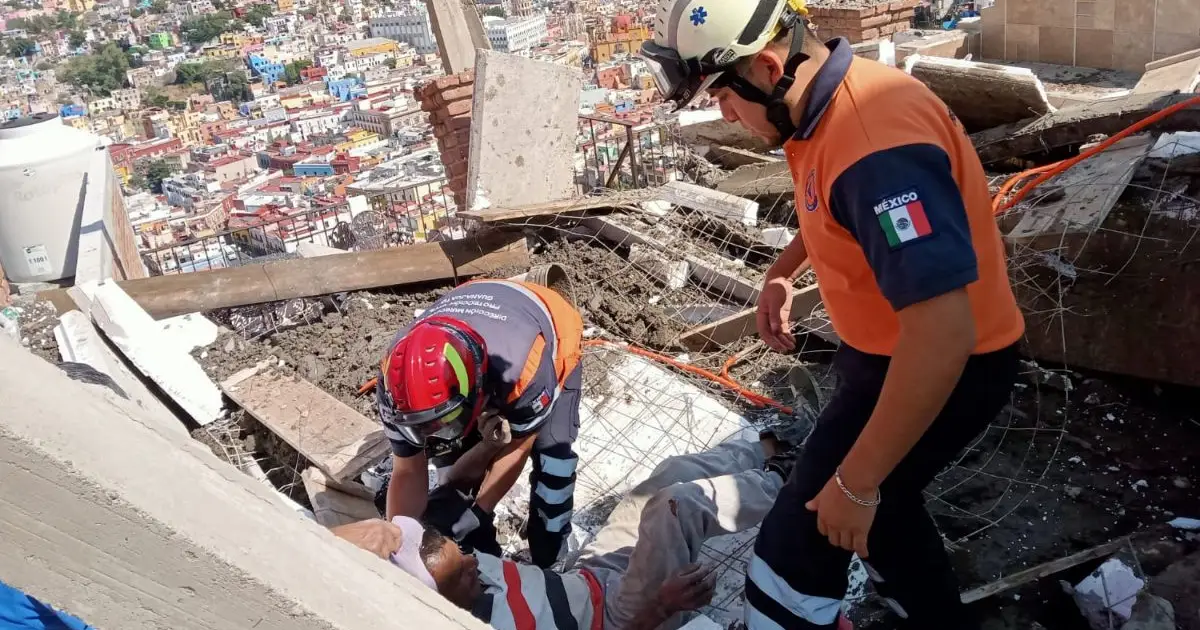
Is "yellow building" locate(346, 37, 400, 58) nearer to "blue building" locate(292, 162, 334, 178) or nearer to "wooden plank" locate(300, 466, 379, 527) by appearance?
"blue building" locate(292, 162, 334, 178)

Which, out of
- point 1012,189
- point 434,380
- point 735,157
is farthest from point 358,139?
point 434,380

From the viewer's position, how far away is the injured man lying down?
226 cm

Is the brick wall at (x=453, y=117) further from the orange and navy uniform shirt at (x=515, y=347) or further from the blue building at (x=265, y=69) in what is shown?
the blue building at (x=265, y=69)

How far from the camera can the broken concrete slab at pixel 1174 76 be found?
452 centimetres

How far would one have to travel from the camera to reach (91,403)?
1260 mm

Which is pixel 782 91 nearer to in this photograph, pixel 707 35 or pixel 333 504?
pixel 707 35

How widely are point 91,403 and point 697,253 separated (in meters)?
4.34

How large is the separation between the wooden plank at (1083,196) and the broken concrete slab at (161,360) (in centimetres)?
399

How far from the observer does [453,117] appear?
6.88m

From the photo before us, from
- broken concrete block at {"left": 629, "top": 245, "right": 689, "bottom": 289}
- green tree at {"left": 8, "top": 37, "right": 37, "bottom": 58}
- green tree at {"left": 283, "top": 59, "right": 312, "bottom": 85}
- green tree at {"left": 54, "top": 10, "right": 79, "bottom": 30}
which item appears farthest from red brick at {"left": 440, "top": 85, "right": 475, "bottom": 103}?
green tree at {"left": 54, "top": 10, "right": 79, "bottom": 30}

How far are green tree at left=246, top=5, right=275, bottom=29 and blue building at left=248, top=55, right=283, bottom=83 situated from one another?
700 inches

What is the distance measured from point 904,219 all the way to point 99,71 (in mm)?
90019

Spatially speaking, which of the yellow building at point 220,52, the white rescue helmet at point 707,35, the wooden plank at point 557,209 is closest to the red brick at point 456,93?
the wooden plank at point 557,209

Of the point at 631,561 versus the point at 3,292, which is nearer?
the point at 631,561
